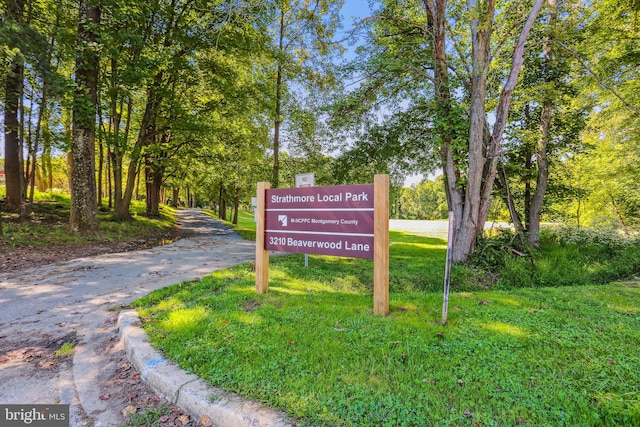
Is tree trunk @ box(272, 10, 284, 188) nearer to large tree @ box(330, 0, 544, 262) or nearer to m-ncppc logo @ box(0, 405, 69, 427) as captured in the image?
large tree @ box(330, 0, 544, 262)

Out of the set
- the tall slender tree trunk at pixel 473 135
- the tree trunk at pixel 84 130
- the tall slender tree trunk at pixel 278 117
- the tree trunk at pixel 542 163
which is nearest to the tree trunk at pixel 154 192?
the tree trunk at pixel 84 130

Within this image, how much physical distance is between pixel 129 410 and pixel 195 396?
528mm

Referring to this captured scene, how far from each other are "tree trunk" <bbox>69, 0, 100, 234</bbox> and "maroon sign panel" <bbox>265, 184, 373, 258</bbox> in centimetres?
804

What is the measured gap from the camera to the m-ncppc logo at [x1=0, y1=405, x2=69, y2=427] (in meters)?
2.13

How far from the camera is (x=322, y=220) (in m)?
Result: 3.99

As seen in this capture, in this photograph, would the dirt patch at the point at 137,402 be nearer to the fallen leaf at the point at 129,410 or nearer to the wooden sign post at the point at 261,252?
the fallen leaf at the point at 129,410

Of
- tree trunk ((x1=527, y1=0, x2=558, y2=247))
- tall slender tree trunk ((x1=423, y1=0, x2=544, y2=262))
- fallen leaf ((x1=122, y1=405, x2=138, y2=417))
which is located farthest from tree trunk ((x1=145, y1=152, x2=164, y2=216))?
tree trunk ((x1=527, y1=0, x2=558, y2=247))

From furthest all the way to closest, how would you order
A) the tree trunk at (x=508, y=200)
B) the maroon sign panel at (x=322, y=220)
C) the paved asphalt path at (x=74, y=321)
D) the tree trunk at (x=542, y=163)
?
the tree trunk at (x=542, y=163) < the tree trunk at (x=508, y=200) < the maroon sign panel at (x=322, y=220) < the paved asphalt path at (x=74, y=321)

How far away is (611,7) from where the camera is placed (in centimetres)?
775

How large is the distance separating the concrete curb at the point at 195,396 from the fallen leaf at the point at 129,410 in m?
0.20

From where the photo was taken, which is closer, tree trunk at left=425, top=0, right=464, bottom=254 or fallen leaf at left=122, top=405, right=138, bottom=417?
fallen leaf at left=122, top=405, right=138, bottom=417

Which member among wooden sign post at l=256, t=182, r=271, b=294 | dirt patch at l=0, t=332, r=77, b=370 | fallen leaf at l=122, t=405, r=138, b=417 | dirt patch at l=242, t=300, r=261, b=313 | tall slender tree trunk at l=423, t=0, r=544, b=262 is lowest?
dirt patch at l=0, t=332, r=77, b=370

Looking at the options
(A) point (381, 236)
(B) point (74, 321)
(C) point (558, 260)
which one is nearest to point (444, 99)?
(C) point (558, 260)

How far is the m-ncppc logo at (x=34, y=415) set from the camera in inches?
83.7
